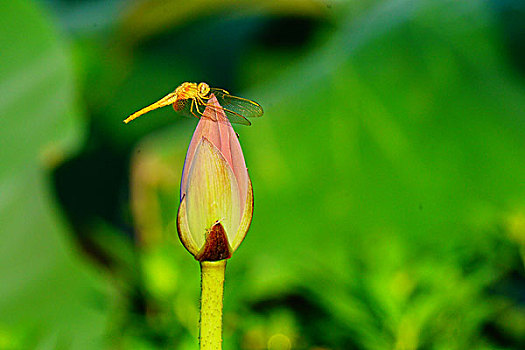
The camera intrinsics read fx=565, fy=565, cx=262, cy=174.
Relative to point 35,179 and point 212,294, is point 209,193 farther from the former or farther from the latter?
point 35,179

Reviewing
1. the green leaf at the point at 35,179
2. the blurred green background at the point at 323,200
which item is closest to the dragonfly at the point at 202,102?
the blurred green background at the point at 323,200

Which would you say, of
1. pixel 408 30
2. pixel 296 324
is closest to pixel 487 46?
pixel 408 30

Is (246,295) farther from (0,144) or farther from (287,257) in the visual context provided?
(0,144)

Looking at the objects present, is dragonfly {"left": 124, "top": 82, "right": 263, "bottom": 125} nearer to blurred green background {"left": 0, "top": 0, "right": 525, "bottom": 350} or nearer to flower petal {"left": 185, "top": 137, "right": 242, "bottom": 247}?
flower petal {"left": 185, "top": 137, "right": 242, "bottom": 247}

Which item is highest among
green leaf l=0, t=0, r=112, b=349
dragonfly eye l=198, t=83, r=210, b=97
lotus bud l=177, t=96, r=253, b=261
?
green leaf l=0, t=0, r=112, b=349

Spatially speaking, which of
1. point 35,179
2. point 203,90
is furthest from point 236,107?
point 35,179

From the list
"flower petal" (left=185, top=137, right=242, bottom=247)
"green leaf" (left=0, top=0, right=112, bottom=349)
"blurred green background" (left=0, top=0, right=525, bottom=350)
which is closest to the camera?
"flower petal" (left=185, top=137, right=242, bottom=247)

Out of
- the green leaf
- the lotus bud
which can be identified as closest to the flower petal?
the lotus bud
